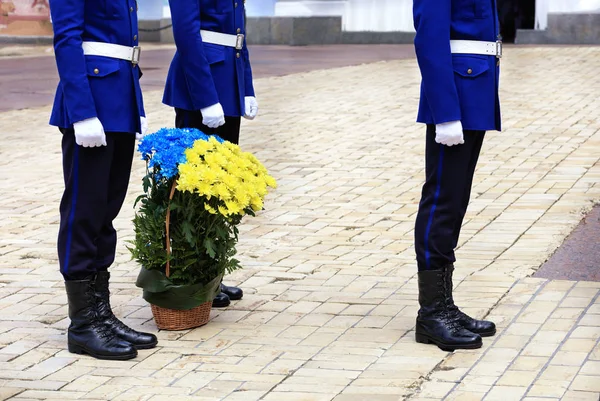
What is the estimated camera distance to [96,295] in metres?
4.65

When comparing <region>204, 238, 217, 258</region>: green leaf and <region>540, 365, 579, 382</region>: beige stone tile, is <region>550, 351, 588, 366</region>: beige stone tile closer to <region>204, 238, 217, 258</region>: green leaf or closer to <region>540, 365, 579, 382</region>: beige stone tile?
<region>540, 365, 579, 382</region>: beige stone tile

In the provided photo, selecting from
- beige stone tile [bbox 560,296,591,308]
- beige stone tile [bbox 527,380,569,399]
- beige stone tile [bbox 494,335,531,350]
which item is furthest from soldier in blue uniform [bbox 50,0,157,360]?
beige stone tile [bbox 560,296,591,308]

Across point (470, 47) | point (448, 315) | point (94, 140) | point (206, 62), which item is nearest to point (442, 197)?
point (448, 315)

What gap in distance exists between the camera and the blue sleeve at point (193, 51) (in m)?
4.89

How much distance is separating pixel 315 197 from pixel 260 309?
257 cm

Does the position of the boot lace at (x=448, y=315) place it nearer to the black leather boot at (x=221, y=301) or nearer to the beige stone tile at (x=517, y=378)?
the beige stone tile at (x=517, y=378)

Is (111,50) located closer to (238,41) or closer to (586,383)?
(238,41)

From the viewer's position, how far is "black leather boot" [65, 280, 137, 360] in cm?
452

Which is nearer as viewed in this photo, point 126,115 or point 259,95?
point 126,115

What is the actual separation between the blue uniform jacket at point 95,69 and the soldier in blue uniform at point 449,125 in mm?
1091

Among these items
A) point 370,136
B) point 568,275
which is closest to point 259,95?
point 370,136

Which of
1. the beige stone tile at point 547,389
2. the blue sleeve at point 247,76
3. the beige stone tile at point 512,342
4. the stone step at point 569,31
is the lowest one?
the stone step at point 569,31

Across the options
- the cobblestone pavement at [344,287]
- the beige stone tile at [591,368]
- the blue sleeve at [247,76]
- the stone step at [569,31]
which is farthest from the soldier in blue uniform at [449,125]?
the stone step at [569,31]

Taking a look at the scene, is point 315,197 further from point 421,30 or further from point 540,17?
point 540,17
